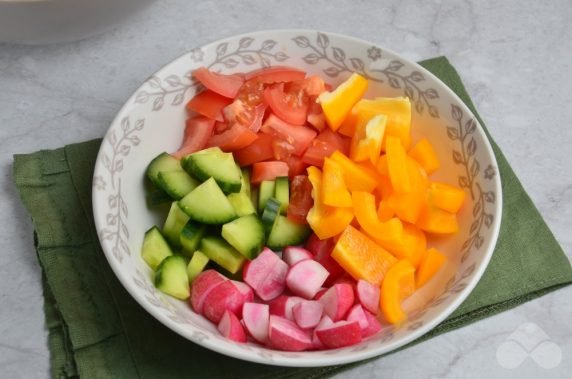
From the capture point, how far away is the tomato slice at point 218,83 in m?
1.48

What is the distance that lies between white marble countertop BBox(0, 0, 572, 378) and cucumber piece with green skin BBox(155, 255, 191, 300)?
0.30 metres

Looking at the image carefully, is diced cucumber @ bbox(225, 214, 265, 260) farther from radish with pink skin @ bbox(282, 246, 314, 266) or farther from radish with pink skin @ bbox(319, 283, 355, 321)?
radish with pink skin @ bbox(319, 283, 355, 321)

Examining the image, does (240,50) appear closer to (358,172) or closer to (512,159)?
(358,172)

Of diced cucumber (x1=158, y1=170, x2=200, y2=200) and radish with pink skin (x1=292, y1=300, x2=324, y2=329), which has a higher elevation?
diced cucumber (x1=158, y1=170, x2=200, y2=200)

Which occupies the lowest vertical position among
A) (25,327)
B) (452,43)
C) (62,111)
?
(25,327)

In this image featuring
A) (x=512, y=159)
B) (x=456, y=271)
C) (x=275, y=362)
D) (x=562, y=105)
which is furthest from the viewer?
(x=562, y=105)

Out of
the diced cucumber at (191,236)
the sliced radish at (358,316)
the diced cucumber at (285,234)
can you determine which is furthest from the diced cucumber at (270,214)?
the sliced radish at (358,316)

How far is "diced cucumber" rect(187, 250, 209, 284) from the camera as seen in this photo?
1336 mm

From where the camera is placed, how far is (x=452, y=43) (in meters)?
1.90

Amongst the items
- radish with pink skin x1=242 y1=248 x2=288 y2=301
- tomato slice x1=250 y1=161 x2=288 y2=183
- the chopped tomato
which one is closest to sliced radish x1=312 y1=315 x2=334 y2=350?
radish with pink skin x1=242 y1=248 x2=288 y2=301

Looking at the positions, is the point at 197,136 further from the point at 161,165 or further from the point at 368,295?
the point at 368,295

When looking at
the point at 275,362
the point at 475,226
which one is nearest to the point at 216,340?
the point at 275,362

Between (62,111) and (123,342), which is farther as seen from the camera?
(62,111)

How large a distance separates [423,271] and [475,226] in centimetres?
13
